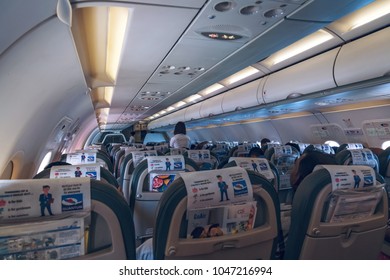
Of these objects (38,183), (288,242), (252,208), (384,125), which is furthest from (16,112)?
(384,125)

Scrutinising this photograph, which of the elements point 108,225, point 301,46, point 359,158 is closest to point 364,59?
point 359,158

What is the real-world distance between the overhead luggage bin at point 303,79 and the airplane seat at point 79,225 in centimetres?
386

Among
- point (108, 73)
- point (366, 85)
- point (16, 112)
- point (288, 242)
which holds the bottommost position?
point (288, 242)

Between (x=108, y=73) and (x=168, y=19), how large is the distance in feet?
11.0

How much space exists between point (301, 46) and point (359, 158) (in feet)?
7.31

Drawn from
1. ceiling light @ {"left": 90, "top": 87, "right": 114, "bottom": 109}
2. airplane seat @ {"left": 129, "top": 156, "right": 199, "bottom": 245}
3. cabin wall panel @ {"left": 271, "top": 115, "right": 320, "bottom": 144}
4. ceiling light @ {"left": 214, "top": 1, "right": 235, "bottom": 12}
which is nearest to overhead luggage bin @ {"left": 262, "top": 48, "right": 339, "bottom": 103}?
ceiling light @ {"left": 214, "top": 1, "right": 235, "bottom": 12}

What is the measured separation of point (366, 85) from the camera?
3471 mm

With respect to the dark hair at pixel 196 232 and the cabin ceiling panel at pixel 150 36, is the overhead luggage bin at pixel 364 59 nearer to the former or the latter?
the cabin ceiling panel at pixel 150 36

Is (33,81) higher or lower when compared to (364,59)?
lower

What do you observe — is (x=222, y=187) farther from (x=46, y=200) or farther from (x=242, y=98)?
(x=242, y=98)

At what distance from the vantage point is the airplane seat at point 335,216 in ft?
4.70

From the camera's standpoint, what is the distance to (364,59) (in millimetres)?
3293

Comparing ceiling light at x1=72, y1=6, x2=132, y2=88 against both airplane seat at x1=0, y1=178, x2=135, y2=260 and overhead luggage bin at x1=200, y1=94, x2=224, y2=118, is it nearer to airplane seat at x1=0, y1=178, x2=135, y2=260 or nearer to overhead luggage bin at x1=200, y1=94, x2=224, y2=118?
airplane seat at x1=0, y1=178, x2=135, y2=260
